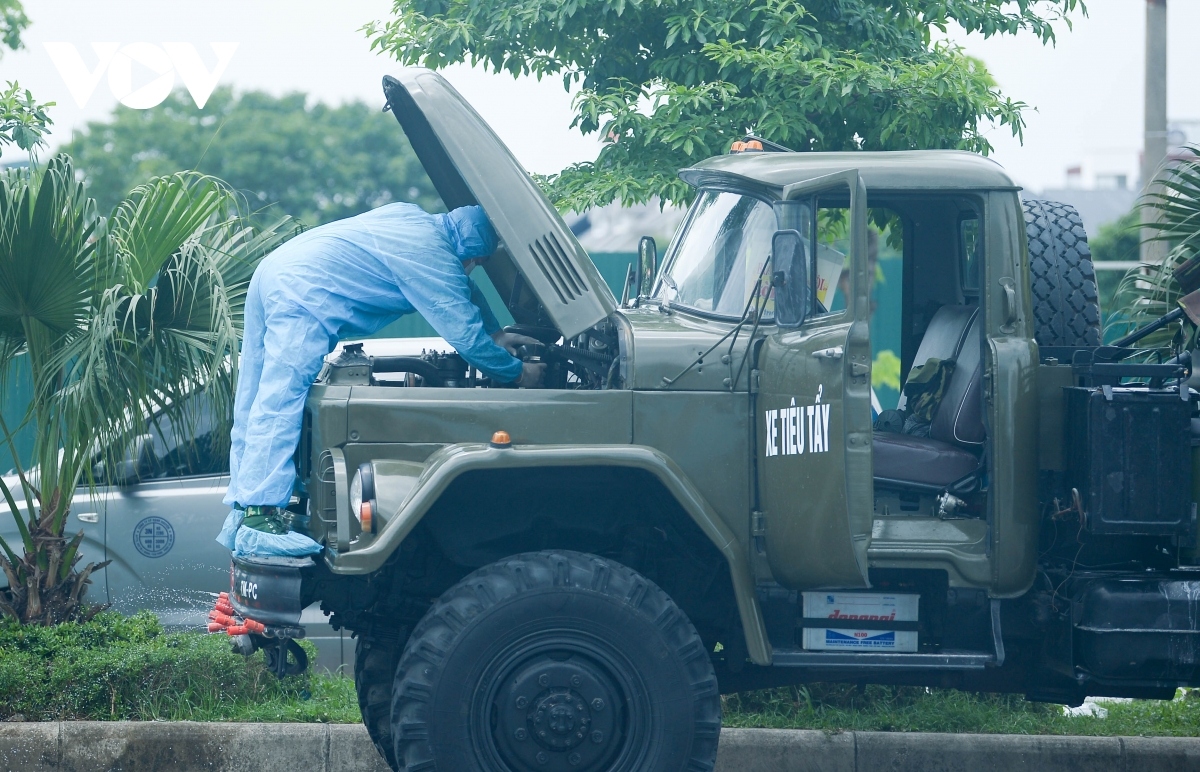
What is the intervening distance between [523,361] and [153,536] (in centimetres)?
276

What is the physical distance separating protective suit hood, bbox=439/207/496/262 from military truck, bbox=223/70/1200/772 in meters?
0.30

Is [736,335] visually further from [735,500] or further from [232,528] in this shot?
[232,528]

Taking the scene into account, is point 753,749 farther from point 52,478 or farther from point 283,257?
point 52,478

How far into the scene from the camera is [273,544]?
4547 mm

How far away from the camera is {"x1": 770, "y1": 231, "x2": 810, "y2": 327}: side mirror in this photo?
14.7ft

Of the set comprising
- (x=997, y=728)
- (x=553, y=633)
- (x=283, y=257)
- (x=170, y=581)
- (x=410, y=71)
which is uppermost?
(x=410, y=71)

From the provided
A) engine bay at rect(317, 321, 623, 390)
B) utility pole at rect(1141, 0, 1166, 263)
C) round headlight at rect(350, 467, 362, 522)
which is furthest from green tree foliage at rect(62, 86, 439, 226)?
round headlight at rect(350, 467, 362, 522)

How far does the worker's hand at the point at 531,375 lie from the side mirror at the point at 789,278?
992mm

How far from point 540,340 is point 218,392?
193 cm

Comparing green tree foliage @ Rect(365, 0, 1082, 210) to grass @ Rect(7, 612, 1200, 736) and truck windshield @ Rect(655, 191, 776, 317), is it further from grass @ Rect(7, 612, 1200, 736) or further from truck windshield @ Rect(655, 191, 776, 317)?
grass @ Rect(7, 612, 1200, 736)

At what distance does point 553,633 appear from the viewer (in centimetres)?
436

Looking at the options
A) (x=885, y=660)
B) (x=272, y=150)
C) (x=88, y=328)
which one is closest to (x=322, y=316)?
(x=88, y=328)

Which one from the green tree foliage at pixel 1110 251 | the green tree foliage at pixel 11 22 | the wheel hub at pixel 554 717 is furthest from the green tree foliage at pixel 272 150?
the wheel hub at pixel 554 717

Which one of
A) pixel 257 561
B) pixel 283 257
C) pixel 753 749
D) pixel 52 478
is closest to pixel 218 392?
pixel 52 478
